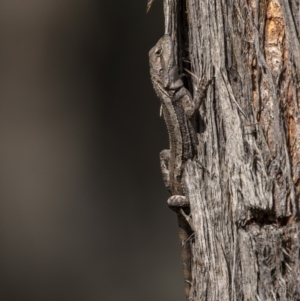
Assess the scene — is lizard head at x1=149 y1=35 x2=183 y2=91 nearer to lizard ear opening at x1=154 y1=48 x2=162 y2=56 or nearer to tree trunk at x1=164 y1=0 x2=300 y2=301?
lizard ear opening at x1=154 y1=48 x2=162 y2=56

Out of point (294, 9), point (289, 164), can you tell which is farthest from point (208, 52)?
point (289, 164)

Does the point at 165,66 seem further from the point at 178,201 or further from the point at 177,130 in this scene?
the point at 178,201

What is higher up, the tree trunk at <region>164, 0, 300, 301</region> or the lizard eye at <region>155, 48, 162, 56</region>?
the lizard eye at <region>155, 48, 162, 56</region>

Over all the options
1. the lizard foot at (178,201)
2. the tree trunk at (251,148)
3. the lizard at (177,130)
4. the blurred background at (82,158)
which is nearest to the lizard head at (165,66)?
the lizard at (177,130)

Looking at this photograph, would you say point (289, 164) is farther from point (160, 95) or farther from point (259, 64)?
point (160, 95)

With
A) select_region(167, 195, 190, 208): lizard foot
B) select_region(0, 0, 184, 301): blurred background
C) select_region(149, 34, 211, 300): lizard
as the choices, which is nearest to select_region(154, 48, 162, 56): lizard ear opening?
select_region(149, 34, 211, 300): lizard

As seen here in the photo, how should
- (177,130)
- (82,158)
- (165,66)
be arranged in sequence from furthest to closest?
(82,158) → (165,66) → (177,130)

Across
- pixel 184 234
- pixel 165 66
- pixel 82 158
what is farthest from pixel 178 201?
pixel 82 158
